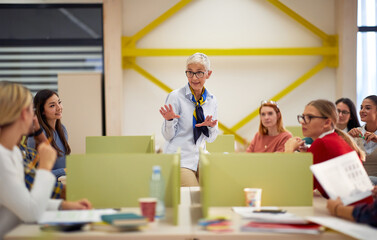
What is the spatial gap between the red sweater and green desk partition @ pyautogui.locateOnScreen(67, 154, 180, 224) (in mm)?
864

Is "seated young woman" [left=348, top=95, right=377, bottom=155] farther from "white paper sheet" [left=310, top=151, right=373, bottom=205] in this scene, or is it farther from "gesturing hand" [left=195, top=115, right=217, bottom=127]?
"white paper sheet" [left=310, top=151, right=373, bottom=205]

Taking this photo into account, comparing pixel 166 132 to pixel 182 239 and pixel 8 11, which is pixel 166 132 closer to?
pixel 182 239

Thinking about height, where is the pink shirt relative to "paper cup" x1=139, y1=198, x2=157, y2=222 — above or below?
above

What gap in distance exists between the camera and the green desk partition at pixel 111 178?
219 cm

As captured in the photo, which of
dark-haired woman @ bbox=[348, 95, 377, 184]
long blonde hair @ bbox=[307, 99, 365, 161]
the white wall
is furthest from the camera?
the white wall

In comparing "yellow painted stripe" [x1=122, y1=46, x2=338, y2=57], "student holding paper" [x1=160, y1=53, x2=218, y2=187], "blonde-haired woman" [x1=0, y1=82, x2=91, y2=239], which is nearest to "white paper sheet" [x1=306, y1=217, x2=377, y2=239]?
"blonde-haired woman" [x1=0, y1=82, x2=91, y2=239]

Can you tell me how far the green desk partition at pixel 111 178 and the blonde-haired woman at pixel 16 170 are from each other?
0.30 meters

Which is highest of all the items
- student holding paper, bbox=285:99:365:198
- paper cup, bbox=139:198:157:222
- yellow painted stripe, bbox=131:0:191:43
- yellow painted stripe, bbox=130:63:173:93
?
yellow painted stripe, bbox=131:0:191:43

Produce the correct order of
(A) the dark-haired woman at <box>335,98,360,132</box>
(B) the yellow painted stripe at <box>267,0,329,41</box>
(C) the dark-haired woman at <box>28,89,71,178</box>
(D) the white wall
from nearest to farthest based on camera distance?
(C) the dark-haired woman at <box>28,89,71,178</box>, (A) the dark-haired woman at <box>335,98,360,132</box>, (B) the yellow painted stripe at <box>267,0,329,41</box>, (D) the white wall

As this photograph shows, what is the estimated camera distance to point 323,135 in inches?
99.3

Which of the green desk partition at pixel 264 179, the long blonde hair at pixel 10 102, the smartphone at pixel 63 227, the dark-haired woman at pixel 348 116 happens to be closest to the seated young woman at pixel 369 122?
the dark-haired woman at pixel 348 116

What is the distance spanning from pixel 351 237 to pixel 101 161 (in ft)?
4.15

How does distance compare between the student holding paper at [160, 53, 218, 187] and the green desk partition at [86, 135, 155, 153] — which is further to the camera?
A: the green desk partition at [86, 135, 155, 153]

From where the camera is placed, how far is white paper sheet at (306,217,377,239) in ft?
5.45
